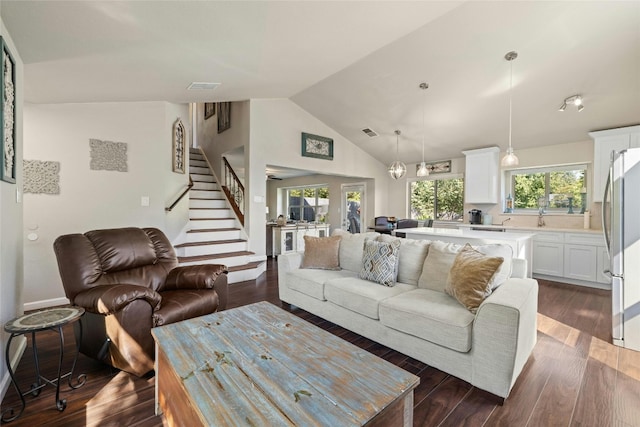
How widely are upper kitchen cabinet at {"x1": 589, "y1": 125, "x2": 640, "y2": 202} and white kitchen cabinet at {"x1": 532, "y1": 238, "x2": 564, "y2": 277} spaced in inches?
37.9

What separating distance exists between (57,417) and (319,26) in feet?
11.3

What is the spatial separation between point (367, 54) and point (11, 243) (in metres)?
3.99

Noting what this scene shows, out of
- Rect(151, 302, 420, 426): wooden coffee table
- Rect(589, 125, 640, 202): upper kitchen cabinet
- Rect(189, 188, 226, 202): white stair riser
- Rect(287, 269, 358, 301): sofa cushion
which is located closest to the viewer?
Rect(151, 302, 420, 426): wooden coffee table

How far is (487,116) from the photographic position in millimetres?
4742

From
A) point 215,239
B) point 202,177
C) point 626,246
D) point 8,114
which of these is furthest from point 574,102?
point 202,177

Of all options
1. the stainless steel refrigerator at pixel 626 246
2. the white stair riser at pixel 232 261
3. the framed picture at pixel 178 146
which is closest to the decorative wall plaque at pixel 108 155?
the framed picture at pixel 178 146

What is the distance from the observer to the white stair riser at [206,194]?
19.3ft

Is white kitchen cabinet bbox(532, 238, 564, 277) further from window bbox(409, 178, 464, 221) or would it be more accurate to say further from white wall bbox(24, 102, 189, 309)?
white wall bbox(24, 102, 189, 309)

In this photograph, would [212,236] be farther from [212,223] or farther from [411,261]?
[411,261]

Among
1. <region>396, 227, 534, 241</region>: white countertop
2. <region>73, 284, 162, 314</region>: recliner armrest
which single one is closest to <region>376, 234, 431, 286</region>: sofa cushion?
<region>396, 227, 534, 241</region>: white countertop

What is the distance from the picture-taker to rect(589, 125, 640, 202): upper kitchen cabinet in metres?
4.15

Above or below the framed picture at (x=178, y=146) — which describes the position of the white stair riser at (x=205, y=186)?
below

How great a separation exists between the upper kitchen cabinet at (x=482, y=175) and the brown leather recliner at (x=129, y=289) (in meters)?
5.16

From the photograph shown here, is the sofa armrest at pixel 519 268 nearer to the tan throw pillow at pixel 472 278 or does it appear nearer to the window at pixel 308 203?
the tan throw pillow at pixel 472 278
